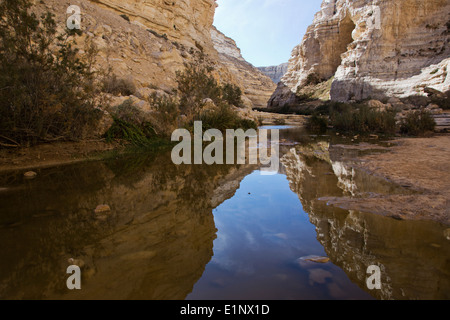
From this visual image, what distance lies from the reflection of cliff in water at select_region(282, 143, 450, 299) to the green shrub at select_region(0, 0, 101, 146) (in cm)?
430

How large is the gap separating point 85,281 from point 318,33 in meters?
45.1

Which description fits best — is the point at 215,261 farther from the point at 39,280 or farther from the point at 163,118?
the point at 163,118

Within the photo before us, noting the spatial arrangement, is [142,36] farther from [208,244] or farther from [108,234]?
[208,244]

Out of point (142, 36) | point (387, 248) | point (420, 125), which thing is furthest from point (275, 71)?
point (387, 248)

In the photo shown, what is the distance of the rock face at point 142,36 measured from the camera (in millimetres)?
13125

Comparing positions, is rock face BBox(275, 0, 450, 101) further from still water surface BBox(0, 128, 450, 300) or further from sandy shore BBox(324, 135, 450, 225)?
still water surface BBox(0, 128, 450, 300)

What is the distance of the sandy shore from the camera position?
6.49 ft

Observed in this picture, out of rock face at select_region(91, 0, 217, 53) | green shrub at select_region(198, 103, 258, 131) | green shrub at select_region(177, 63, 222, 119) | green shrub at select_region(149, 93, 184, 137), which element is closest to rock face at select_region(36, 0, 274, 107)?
rock face at select_region(91, 0, 217, 53)

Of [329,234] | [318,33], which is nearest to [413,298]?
[329,234]

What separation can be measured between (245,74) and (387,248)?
68.0 meters

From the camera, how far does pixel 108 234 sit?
174 cm

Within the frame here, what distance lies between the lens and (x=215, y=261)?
1.49 meters

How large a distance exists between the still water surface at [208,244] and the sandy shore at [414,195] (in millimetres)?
143

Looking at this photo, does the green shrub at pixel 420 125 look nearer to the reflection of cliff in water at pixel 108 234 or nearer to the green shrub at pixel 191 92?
the green shrub at pixel 191 92
